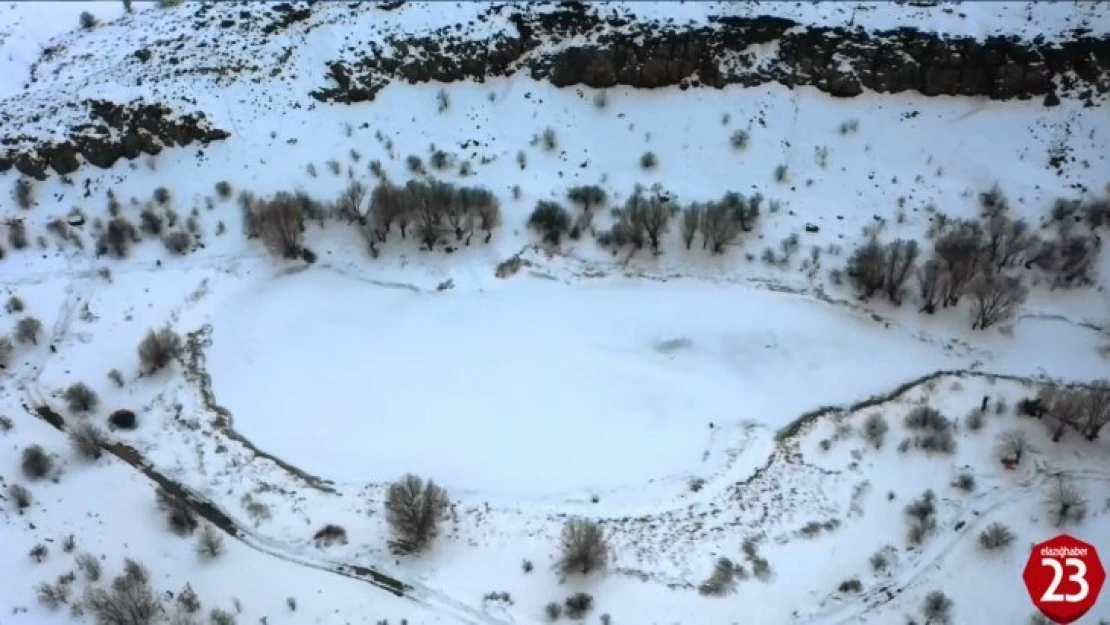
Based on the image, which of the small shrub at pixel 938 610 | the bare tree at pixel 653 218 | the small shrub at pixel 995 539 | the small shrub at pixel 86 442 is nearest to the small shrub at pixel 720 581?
the small shrub at pixel 938 610

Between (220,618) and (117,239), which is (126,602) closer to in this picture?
(220,618)

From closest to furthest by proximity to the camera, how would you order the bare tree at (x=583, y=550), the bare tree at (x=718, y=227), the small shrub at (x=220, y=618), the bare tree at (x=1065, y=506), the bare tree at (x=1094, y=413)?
the small shrub at (x=220, y=618) → the bare tree at (x=583, y=550) → the bare tree at (x=1065, y=506) → the bare tree at (x=1094, y=413) → the bare tree at (x=718, y=227)

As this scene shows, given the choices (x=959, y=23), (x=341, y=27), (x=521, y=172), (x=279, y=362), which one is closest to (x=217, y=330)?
A: (x=279, y=362)

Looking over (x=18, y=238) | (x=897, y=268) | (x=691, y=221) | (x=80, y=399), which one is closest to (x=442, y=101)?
(x=691, y=221)

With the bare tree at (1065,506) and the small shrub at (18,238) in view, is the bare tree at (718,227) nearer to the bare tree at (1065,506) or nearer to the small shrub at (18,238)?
the bare tree at (1065,506)

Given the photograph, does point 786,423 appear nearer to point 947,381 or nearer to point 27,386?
point 947,381
